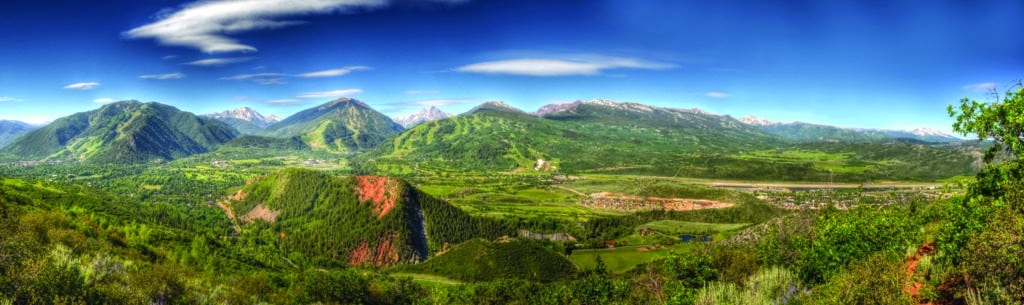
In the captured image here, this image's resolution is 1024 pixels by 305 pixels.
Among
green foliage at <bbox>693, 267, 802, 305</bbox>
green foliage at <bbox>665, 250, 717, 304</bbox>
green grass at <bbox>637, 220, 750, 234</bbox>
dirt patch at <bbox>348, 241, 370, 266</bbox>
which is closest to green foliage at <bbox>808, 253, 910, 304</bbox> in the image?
green foliage at <bbox>693, 267, 802, 305</bbox>

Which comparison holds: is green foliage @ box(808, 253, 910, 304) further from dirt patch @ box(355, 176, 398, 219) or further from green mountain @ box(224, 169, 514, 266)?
dirt patch @ box(355, 176, 398, 219)

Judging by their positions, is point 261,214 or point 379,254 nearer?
point 379,254

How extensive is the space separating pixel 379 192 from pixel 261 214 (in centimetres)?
4671

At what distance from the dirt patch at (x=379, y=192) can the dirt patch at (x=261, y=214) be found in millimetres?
29509

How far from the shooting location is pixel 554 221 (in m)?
155

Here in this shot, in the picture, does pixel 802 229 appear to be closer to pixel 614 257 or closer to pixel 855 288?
pixel 855 288

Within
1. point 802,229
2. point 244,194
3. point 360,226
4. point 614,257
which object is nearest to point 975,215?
point 802,229

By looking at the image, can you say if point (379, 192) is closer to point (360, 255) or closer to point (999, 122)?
point (360, 255)

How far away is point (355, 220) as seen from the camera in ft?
430

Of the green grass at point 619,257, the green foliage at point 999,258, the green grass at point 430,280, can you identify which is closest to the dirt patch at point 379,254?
the green grass at point 430,280

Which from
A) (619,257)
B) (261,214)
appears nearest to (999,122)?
(619,257)

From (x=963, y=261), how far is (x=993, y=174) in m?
5.48

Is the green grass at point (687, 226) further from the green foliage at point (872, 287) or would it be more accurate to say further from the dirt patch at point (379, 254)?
the green foliage at point (872, 287)

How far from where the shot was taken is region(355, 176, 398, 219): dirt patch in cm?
13238
